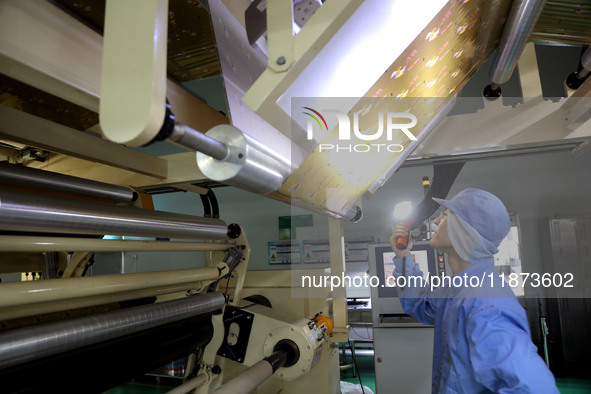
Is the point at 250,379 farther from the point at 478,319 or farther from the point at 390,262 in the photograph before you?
the point at 390,262

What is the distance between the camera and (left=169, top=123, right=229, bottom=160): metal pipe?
43cm

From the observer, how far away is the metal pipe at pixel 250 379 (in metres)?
1.10

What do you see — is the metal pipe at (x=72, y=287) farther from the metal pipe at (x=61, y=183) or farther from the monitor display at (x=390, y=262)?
the monitor display at (x=390, y=262)

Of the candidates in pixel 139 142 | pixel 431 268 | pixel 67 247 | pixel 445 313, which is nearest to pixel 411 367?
pixel 431 268

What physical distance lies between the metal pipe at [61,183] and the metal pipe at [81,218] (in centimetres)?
18

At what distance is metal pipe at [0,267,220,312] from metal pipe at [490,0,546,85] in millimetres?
1345

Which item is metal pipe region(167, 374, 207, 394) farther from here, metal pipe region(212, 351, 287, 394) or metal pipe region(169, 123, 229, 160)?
metal pipe region(169, 123, 229, 160)

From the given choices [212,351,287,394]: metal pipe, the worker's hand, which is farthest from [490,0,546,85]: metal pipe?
[212,351,287,394]: metal pipe

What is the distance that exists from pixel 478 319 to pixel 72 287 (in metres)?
1.41

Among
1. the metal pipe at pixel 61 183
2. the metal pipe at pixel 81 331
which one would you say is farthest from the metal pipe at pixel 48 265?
the metal pipe at pixel 81 331

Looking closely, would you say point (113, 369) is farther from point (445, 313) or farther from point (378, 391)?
point (378, 391)

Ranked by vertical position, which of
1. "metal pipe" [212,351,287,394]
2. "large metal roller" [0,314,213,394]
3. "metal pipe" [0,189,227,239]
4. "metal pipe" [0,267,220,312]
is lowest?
"metal pipe" [212,351,287,394]

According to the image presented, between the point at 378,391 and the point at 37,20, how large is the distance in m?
3.36

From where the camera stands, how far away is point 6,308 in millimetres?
871
